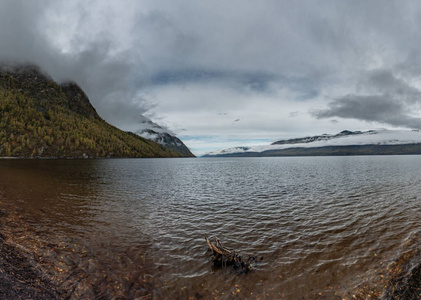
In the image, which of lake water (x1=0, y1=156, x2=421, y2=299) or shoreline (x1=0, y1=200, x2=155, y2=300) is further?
A: lake water (x1=0, y1=156, x2=421, y2=299)

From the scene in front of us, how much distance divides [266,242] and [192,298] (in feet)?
26.3

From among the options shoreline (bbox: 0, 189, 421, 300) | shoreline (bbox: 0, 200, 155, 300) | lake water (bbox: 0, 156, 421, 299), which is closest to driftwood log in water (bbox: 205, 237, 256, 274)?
lake water (bbox: 0, 156, 421, 299)

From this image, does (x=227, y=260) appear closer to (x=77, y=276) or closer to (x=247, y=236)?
(x=247, y=236)

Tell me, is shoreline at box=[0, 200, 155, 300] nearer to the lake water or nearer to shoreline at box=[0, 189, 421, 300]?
shoreline at box=[0, 189, 421, 300]

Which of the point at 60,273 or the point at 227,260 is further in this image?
the point at 227,260

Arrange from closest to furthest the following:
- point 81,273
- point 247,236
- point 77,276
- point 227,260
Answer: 1. point 77,276
2. point 81,273
3. point 227,260
4. point 247,236

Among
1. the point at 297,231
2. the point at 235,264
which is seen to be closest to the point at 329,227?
the point at 297,231

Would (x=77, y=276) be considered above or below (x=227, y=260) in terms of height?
above

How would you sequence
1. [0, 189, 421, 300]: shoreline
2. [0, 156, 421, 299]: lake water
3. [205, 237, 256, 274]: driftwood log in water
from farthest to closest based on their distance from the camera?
[205, 237, 256, 274]: driftwood log in water < [0, 156, 421, 299]: lake water < [0, 189, 421, 300]: shoreline

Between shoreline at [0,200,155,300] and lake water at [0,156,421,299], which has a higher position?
shoreline at [0,200,155,300]

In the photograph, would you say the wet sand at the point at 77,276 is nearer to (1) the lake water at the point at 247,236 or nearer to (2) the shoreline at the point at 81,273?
(2) the shoreline at the point at 81,273

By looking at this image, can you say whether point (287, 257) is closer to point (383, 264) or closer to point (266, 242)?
point (266, 242)

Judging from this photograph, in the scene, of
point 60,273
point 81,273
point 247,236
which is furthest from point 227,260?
point 60,273

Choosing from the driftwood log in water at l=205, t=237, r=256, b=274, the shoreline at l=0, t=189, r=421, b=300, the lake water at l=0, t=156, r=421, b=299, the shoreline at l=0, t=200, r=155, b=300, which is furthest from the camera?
the driftwood log in water at l=205, t=237, r=256, b=274
